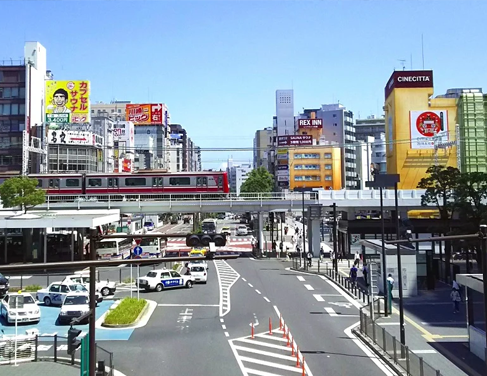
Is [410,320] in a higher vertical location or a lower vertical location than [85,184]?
lower

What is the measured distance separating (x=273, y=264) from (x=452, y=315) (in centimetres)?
2672

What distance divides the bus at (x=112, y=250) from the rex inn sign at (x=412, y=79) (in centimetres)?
4728

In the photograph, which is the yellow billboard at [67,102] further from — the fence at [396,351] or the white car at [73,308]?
the fence at [396,351]

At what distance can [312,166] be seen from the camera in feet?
372

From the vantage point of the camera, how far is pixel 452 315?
27.5 m

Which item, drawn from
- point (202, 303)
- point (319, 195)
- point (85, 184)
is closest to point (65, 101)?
point (85, 184)

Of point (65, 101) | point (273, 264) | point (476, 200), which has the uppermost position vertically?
point (65, 101)

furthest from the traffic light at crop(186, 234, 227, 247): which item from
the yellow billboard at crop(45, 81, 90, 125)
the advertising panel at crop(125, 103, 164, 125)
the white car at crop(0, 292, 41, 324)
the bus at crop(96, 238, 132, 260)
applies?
the advertising panel at crop(125, 103, 164, 125)

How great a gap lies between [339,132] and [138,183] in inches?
3141

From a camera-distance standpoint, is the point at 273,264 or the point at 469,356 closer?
the point at 469,356

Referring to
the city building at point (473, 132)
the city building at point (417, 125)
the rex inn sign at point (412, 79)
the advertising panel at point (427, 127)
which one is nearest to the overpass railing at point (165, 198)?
the city building at point (417, 125)

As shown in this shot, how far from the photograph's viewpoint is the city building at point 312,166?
113 meters

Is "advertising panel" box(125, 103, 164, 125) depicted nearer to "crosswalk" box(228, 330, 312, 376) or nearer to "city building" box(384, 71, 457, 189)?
"city building" box(384, 71, 457, 189)

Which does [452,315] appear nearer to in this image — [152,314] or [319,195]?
[152,314]
